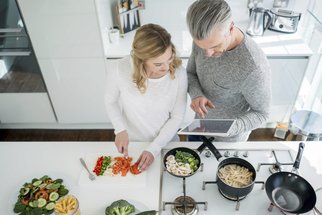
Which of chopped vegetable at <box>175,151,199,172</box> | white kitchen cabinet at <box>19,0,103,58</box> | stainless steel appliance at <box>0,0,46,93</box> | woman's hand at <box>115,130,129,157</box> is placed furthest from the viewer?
stainless steel appliance at <box>0,0,46,93</box>

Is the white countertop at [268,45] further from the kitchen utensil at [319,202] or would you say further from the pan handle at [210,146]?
the kitchen utensil at [319,202]

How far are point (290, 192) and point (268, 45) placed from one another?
1533 mm

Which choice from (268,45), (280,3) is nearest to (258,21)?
(268,45)

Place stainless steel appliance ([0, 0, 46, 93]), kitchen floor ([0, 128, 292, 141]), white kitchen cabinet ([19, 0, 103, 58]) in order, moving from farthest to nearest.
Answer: kitchen floor ([0, 128, 292, 141]) < stainless steel appliance ([0, 0, 46, 93]) < white kitchen cabinet ([19, 0, 103, 58])

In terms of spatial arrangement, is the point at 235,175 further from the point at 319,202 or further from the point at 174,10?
the point at 174,10

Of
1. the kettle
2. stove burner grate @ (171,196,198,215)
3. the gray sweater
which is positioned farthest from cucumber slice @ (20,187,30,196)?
→ the kettle

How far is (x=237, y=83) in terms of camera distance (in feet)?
4.39

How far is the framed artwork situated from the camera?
256cm

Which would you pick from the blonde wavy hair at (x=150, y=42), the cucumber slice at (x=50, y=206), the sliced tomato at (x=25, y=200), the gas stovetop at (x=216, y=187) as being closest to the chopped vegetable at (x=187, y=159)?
the gas stovetop at (x=216, y=187)

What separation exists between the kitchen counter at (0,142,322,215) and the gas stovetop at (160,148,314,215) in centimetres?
4

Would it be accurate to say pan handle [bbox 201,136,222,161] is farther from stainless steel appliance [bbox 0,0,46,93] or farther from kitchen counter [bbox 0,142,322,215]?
stainless steel appliance [bbox 0,0,46,93]

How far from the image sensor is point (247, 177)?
123 centimetres

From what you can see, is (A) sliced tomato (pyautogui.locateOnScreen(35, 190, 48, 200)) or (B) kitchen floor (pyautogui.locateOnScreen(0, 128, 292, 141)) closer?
(A) sliced tomato (pyautogui.locateOnScreen(35, 190, 48, 200))

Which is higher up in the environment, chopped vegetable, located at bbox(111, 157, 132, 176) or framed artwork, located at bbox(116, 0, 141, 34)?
framed artwork, located at bbox(116, 0, 141, 34)
